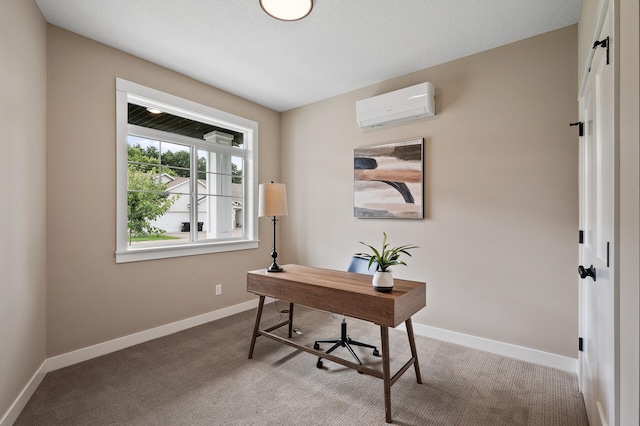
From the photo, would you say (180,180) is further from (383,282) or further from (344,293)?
(383,282)

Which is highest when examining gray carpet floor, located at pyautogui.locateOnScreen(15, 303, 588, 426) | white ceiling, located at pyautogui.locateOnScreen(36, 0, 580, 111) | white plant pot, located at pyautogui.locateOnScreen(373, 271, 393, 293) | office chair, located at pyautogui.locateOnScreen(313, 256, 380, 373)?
white ceiling, located at pyautogui.locateOnScreen(36, 0, 580, 111)

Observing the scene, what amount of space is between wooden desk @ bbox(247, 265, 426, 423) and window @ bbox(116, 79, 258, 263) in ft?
4.19

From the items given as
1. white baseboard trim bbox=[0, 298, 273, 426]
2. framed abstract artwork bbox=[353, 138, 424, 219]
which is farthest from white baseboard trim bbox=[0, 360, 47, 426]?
framed abstract artwork bbox=[353, 138, 424, 219]

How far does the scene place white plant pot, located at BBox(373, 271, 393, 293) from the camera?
1924 mm

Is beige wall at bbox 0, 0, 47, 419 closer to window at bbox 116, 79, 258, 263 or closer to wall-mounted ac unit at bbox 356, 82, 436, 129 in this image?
window at bbox 116, 79, 258, 263

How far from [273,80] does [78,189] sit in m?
2.17

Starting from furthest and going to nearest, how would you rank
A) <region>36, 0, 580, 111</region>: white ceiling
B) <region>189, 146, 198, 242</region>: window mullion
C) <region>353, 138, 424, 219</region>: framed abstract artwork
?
<region>189, 146, 198, 242</region>: window mullion → <region>353, 138, 424, 219</region>: framed abstract artwork → <region>36, 0, 580, 111</region>: white ceiling

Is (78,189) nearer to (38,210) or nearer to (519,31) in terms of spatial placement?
(38,210)

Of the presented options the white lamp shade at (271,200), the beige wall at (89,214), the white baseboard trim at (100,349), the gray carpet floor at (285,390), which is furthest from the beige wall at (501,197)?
the beige wall at (89,214)

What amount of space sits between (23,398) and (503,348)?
3591mm

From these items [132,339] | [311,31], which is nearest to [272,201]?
[311,31]

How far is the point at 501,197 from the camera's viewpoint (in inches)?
105

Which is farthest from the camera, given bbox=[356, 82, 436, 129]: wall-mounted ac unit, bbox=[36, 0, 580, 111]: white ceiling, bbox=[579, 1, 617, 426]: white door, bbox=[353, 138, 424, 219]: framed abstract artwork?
bbox=[353, 138, 424, 219]: framed abstract artwork

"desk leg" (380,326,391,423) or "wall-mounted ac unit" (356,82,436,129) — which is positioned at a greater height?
"wall-mounted ac unit" (356,82,436,129)
